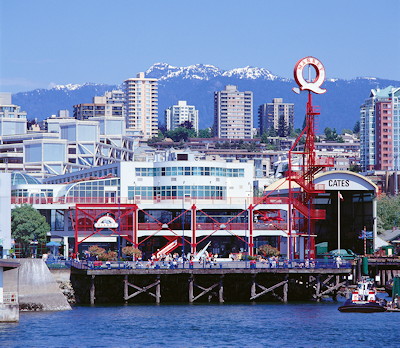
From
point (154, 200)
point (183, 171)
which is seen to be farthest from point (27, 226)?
point (183, 171)

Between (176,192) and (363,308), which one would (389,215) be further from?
(363,308)

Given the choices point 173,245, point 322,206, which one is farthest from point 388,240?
point 173,245

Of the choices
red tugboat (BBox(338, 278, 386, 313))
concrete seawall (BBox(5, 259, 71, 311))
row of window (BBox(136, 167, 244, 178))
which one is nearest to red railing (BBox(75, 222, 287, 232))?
row of window (BBox(136, 167, 244, 178))

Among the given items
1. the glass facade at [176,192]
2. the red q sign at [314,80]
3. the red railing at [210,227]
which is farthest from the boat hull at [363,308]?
the glass facade at [176,192]

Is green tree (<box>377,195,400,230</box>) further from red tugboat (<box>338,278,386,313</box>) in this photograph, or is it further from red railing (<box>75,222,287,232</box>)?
red tugboat (<box>338,278,386,313</box>)

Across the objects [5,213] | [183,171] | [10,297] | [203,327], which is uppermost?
[183,171]

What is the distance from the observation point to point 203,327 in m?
85.7

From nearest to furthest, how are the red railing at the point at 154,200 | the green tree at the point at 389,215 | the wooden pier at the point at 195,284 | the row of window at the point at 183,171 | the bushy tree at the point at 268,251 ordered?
the wooden pier at the point at 195,284 < the bushy tree at the point at 268,251 < the red railing at the point at 154,200 < the row of window at the point at 183,171 < the green tree at the point at 389,215

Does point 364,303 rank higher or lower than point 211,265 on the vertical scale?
lower

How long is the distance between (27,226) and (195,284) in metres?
38.5

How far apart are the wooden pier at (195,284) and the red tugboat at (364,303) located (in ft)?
24.1

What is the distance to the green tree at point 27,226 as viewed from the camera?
13825cm

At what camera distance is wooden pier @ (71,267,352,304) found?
105 meters

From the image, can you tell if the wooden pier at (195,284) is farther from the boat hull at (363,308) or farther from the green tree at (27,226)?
the green tree at (27,226)
